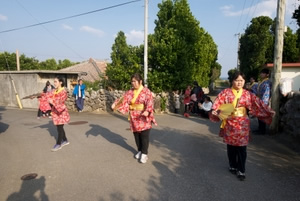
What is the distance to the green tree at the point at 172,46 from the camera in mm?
12031

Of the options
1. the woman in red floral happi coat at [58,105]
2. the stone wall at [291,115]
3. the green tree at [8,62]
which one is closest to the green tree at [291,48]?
the stone wall at [291,115]

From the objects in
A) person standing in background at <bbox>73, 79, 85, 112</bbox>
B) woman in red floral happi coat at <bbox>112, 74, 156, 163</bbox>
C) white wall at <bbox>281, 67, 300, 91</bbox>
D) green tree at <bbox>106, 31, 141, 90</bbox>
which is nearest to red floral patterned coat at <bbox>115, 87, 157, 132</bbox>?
woman in red floral happi coat at <bbox>112, 74, 156, 163</bbox>

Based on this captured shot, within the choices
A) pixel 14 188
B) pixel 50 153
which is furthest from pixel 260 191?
pixel 50 153

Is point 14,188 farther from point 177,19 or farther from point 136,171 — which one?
point 177,19

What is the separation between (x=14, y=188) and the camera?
375 centimetres

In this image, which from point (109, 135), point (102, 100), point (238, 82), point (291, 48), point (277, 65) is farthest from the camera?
point (291, 48)

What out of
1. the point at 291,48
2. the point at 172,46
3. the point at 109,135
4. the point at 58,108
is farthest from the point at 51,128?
the point at 291,48

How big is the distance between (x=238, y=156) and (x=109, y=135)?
426 cm

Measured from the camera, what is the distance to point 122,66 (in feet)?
42.2

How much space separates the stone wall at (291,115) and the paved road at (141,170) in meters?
0.54

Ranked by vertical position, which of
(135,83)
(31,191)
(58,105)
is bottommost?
(31,191)

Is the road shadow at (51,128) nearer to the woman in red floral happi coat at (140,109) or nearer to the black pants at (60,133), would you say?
the black pants at (60,133)

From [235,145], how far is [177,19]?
10.3 m

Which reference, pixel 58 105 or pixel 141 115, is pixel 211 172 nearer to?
pixel 141 115
